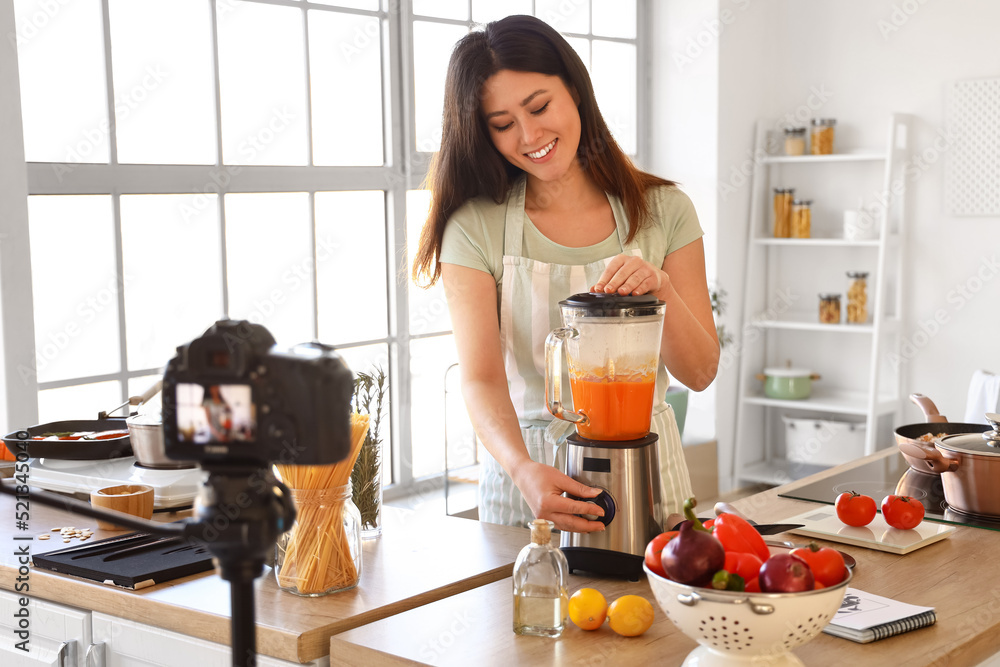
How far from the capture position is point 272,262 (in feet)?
10.2

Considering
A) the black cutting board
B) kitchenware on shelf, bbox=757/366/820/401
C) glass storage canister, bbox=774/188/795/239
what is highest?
glass storage canister, bbox=774/188/795/239

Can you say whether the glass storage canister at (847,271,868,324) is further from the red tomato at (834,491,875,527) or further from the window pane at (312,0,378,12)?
the red tomato at (834,491,875,527)

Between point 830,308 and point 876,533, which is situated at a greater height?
point 830,308

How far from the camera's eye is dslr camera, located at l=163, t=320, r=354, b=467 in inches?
22.5

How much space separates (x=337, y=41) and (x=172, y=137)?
70 centimetres

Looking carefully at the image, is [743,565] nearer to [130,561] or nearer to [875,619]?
[875,619]

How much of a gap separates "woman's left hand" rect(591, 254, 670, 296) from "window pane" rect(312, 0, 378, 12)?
2.15 meters

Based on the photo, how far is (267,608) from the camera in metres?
1.31

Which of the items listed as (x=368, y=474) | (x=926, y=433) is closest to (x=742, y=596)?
(x=368, y=474)

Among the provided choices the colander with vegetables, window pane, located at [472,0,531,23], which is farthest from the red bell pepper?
window pane, located at [472,0,531,23]

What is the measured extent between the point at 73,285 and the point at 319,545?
1.61m

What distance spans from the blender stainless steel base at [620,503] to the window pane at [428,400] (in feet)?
7.31

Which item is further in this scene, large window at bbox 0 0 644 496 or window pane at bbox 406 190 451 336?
window pane at bbox 406 190 451 336

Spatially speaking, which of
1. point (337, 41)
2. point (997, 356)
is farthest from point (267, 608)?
point (997, 356)
